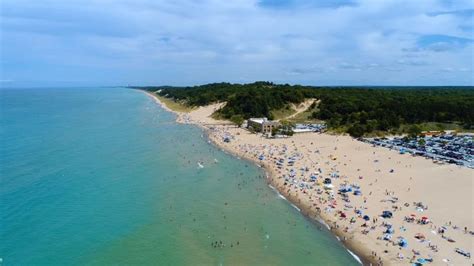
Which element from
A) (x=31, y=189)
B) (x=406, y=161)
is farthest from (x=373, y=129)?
(x=31, y=189)

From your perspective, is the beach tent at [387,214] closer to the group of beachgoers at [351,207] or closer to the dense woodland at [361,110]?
the group of beachgoers at [351,207]

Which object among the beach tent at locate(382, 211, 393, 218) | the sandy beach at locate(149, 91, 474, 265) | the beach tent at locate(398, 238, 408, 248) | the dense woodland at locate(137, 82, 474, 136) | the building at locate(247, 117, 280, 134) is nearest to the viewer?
the beach tent at locate(398, 238, 408, 248)

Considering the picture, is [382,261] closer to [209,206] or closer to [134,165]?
[209,206]

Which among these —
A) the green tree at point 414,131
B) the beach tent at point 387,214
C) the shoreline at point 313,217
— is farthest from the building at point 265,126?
the beach tent at point 387,214

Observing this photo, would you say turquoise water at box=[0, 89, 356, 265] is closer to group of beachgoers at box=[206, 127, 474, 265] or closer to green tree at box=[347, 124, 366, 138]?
group of beachgoers at box=[206, 127, 474, 265]

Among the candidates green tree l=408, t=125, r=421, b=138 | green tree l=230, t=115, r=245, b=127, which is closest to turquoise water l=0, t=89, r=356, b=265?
green tree l=230, t=115, r=245, b=127
